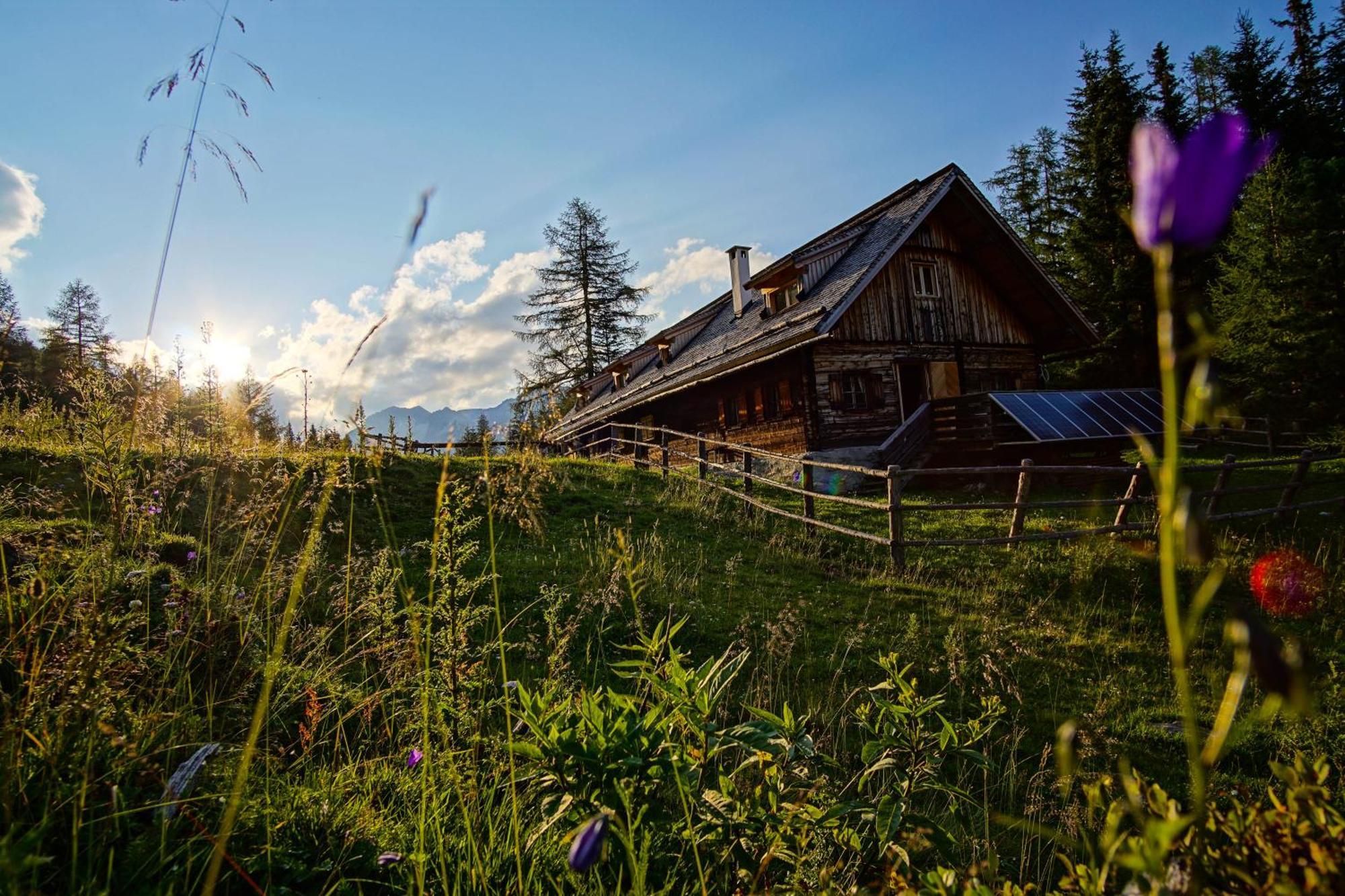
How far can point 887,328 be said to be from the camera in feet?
58.0

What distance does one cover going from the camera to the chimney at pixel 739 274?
2312 centimetres

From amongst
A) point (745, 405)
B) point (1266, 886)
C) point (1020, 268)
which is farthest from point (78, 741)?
point (1020, 268)

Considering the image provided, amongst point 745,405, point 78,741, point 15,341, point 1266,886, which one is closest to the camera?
point 1266,886

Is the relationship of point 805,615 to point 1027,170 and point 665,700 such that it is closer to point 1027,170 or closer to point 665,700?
point 665,700

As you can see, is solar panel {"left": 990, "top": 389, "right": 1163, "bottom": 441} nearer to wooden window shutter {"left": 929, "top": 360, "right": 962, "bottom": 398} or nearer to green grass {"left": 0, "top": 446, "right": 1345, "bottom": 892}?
wooden window shutter {"left": 929, "top": 360, "right": 962, "bottom": 398}

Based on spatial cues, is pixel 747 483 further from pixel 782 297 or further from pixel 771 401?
pixel 782 297

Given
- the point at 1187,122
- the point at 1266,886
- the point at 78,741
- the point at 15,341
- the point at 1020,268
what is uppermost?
the point at 1187,122

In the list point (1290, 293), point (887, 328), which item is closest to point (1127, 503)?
point (887, 328)

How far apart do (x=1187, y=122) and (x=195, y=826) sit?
38788 mm

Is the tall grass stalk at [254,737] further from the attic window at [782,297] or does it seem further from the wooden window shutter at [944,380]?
the wooden window shutter at [944,380]

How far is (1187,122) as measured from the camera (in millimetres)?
29438

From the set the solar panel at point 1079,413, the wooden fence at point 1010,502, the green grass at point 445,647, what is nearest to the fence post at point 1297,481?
the wooden fence at point 1010,502

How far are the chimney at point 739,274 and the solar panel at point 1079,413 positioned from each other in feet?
33.2

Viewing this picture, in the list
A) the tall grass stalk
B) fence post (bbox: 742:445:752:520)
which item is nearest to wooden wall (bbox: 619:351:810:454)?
fence post (bbox: 742:445:752:520)
